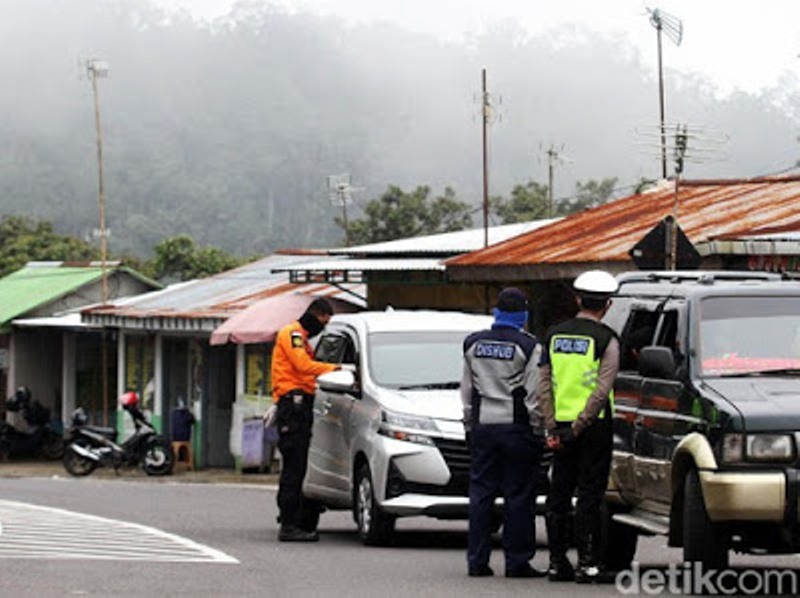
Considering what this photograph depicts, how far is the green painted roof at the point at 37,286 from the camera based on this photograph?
48.7 metres

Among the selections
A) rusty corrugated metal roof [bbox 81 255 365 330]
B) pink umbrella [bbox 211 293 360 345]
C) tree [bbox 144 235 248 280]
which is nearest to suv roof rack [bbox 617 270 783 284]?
pink umbrella [bbox 211 293 360 345]

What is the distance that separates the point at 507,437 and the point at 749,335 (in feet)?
5.79

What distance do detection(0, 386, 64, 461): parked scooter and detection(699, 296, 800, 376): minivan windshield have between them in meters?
35.1

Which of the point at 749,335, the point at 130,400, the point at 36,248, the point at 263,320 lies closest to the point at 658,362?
the point at 749,335

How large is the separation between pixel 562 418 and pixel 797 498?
2164mm

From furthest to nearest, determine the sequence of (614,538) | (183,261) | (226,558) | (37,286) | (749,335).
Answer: (183,261), (37,286), (226,558), (614,538), (749,335)

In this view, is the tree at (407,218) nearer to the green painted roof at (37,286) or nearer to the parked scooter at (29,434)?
the green painted roof at (37,286)

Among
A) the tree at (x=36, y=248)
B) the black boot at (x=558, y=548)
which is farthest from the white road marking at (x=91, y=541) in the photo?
the tree at (x=36, y=248)

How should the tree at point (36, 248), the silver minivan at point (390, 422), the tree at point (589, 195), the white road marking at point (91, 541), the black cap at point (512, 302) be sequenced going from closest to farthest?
the black cap at point (512, 302) < the white road marking at point (91, 541) < the silver minivan at point (390, 422) < the tree at point (36, 248) < the tree at point (589, 195)

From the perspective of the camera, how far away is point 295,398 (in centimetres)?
1834

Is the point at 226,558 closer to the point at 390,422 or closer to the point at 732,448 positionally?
the point at 390,422

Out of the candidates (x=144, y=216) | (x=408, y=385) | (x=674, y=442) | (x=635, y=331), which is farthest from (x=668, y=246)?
(x=144, y=216)

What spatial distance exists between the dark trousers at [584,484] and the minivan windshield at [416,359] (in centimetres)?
437

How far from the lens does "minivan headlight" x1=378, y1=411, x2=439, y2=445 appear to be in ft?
56.7
